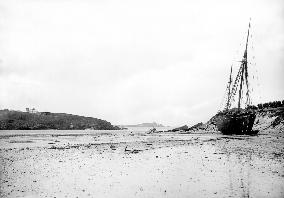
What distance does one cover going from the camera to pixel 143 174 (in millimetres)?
11688

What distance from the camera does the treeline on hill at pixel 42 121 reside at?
16212 cm

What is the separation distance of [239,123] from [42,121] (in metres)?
148

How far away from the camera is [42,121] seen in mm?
175875

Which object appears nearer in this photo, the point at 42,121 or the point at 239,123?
the point at 239,123

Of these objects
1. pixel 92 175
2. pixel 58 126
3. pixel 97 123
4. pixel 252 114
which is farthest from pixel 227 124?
pixel 97 123

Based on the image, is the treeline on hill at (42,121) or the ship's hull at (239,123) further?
the treeline on hill at (42,121)

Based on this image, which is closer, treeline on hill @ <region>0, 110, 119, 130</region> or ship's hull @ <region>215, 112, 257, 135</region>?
ship's hull @ <region>215, 112, 257, 135</region>

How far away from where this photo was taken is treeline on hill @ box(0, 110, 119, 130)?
532 ft

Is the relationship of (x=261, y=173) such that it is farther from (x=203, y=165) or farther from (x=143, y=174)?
(x=143, y=174)

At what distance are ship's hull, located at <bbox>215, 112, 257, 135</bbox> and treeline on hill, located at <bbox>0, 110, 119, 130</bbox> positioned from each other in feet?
427

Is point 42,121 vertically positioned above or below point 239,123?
above

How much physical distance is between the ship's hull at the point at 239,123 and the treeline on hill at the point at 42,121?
130 meters

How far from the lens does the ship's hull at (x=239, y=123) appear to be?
49500 mm

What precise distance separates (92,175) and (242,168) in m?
6.17
